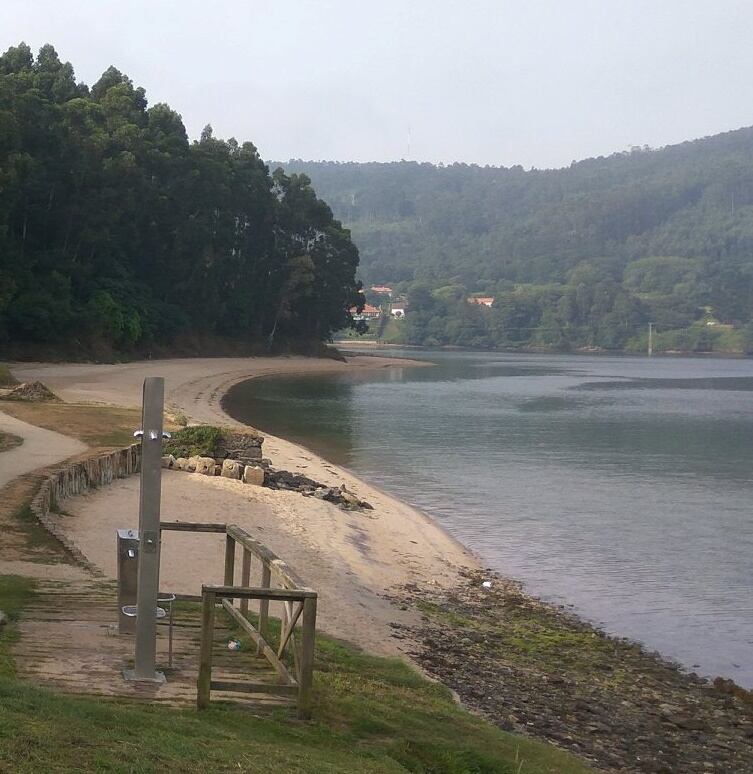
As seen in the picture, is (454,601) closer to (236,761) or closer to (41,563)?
(41,563)

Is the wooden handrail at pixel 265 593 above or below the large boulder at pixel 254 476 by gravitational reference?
above

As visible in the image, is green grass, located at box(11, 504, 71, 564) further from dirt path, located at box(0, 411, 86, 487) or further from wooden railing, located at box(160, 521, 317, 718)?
wooden railing, located at box(160, 521, 317, 718)

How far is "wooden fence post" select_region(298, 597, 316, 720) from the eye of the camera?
7.50 meters

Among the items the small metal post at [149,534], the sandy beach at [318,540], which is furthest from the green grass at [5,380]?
the small metal post at [149,534]

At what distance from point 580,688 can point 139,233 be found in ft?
217

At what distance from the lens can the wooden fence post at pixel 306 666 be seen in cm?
750

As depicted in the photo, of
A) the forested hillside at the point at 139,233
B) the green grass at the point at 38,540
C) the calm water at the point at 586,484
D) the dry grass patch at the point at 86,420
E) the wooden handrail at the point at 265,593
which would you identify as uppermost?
the forested hillside at the point at 139,233

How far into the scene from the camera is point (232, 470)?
23.6 meters

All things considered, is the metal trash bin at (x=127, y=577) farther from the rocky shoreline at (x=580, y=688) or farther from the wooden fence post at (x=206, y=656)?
the rocky shoreline at (x=580, y=688)

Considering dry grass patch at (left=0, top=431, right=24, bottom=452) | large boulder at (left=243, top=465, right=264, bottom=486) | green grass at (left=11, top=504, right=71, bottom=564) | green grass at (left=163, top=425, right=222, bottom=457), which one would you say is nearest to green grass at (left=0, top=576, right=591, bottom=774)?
green grass at (left=11, top=504, right=71, bottom=564)

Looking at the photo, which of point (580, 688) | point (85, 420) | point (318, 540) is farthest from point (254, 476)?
point (580, 688)

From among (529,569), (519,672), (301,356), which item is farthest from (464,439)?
(301,356)

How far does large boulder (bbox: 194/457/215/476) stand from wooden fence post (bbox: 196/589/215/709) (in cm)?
1623

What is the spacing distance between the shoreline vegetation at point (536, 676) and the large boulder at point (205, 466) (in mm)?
2781
